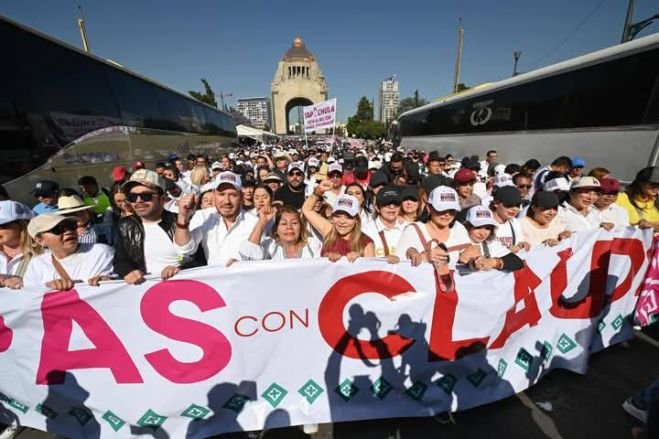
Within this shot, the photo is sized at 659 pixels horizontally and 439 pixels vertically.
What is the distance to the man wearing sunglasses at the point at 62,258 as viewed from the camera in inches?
82.8

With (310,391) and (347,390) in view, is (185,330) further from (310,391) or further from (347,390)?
(347,390)

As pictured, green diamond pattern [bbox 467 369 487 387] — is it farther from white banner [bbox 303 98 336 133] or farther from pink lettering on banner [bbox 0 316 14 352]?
white banner [bbox 303 98 336 133]

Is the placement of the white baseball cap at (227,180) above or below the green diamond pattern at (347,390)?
above

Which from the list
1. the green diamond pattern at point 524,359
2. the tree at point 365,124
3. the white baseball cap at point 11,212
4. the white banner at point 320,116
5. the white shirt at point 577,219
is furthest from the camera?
the tree at point 365,124

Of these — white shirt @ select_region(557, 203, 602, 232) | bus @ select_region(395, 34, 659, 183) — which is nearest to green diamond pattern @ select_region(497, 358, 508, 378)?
white shirt @ select_region(557, 203, 602, 232)

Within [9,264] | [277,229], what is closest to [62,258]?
[9,264]

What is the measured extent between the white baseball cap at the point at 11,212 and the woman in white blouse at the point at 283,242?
167 cm

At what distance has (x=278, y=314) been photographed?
2.17 metres

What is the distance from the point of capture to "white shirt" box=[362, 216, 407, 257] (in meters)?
2.89

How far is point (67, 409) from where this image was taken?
7.06 feet

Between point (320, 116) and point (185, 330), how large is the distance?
11.7 meters

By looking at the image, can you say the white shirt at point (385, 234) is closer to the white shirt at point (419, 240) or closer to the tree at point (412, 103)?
the white shirt at point (419, 240)

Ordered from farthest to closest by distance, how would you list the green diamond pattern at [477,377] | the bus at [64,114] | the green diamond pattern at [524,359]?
the bus at [64,114] < the green diamond pattern at [524,359] < the green diamond pattern at [477,377]

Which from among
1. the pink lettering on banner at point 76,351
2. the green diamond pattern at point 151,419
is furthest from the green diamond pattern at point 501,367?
the pink lettering on banner at point 76,351
